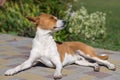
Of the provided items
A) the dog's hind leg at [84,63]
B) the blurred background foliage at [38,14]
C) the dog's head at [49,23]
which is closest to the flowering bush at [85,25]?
the blurred background foliage at [38,14]

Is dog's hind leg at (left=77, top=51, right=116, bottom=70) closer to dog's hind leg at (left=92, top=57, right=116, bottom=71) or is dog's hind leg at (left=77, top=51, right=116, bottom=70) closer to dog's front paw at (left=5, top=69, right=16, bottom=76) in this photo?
dog's hind leg at (left=92, top=57, right=116, bottom=71)

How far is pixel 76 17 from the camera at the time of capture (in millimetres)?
11312

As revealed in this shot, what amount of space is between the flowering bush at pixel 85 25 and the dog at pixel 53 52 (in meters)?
3.68

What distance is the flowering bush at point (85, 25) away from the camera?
11.2 m

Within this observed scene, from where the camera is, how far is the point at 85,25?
11.3 m

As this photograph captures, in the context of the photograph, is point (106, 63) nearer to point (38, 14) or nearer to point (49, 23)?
point (49, 23)

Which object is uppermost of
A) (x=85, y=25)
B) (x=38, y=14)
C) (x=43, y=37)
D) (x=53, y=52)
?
(x=38, y=14)

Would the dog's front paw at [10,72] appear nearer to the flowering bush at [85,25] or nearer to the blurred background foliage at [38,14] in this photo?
the blurred background foliage at [38,14]

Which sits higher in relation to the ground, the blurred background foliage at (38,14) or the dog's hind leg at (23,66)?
the blurred background foliage at (38,14)

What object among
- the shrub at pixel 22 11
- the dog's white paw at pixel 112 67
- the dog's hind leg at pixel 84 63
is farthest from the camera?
the shrub at pixel 22 11

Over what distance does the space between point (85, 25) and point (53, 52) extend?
4.49 meters

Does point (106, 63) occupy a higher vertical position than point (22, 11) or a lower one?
lower

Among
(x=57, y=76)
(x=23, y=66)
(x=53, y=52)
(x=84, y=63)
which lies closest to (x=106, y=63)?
(x=84, y=63)

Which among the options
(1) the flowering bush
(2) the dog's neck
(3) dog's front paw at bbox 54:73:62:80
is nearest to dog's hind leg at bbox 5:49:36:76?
(2) the dog's neck
